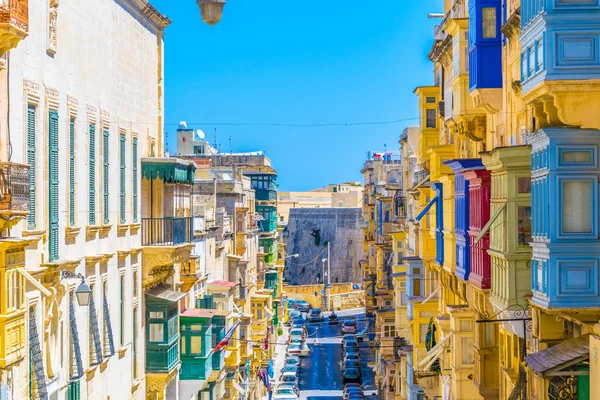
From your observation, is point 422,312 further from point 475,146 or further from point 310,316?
point 310,316

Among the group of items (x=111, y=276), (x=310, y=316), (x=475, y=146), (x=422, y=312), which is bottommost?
(x=310, y=316)

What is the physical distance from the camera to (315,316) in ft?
282

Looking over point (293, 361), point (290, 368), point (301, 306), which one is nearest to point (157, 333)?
point (290, 368)

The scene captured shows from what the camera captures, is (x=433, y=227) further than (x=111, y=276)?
Yes

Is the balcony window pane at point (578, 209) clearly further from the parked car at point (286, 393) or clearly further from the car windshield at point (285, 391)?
the car windshield at point (285, 391)

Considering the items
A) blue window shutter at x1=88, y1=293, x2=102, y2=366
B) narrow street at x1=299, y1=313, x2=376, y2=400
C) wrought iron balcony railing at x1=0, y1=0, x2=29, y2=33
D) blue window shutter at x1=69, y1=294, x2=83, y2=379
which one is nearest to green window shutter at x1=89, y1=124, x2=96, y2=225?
blue window shutter at x1=88, y1=293, x2=102, y2=366

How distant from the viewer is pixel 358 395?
164 ft

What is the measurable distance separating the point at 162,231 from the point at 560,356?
40.8ft

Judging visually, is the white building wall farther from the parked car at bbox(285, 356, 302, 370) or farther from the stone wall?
the stone wall

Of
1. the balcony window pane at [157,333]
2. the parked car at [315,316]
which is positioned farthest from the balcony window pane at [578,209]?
the parked car at [315,316]

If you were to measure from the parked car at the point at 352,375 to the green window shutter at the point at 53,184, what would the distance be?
4404 cm

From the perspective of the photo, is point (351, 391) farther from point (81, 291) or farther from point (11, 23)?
point (11, 23)

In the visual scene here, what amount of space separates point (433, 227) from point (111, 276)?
8863 millimetres

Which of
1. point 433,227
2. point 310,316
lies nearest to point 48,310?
point 433,227
